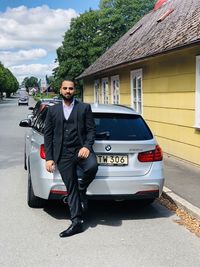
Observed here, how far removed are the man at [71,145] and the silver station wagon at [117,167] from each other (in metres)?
0.19

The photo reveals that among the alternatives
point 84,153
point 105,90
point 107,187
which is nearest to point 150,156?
point 107,187

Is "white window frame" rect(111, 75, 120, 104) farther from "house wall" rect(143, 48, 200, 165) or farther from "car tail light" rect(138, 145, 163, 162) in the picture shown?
"car tail light" rect(138, 145, 163, 162)

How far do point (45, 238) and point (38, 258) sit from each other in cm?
65

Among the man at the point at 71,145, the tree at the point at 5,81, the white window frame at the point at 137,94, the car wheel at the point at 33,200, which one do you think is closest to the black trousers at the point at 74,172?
the man at the point at 71,145

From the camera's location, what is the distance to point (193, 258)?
4492mm

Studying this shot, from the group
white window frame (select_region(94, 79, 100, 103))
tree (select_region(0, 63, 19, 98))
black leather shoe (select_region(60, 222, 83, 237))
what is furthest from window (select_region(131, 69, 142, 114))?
tree (select_region(0, 63, 19, 98))

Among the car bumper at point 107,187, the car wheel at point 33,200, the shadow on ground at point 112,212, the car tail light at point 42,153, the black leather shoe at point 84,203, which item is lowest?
the shadow on ground at point 112,212

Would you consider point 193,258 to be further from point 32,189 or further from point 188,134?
point 188,134

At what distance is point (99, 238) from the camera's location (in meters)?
5.11

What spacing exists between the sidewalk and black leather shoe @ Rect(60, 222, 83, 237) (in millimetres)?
1635

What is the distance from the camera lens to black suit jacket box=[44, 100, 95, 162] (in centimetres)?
532

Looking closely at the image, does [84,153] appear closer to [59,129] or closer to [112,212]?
[59,129]

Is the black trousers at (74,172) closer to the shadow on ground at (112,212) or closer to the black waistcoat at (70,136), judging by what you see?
the black waistcoat at (70,136)

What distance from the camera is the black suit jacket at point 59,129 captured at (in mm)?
5320
